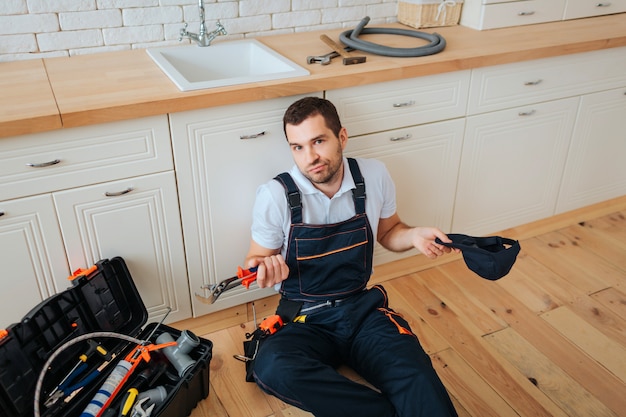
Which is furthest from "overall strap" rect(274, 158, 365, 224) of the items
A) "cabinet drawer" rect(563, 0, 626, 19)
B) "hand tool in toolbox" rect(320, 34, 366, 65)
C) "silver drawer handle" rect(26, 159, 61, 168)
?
"cabinet drawer" rect(563, 0, 626, 19)

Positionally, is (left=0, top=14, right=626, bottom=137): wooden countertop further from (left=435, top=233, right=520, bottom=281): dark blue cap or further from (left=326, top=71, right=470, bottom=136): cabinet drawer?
(left=435, top=233, right=520, bottom=281): dark blue cap

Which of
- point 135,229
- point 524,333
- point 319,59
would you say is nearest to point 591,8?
point 319,59

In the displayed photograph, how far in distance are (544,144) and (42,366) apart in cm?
202

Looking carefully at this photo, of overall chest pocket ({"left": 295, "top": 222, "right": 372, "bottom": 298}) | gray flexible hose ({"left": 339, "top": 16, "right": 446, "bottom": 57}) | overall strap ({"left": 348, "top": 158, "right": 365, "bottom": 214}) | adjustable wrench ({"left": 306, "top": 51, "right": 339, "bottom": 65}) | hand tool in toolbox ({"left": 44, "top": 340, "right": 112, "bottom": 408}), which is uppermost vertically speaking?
gray flexible hose ({"left": 339, "top": 16, "right": 446, "bottom": 57})

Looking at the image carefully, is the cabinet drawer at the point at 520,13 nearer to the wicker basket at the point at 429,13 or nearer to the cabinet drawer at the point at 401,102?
the wicker basket at the point at 429,13

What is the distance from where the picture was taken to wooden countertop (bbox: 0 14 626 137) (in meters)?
1.55

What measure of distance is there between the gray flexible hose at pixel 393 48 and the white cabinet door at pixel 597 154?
736mm

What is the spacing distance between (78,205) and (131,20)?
0.79m

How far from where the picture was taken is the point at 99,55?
6.75 ft

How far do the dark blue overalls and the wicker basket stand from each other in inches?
36.0

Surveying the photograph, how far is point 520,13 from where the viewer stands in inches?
94.3

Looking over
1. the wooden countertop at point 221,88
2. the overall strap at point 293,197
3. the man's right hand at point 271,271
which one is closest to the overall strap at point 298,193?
the overall strap at point 293,197

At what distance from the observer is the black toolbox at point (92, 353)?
149 centimetres

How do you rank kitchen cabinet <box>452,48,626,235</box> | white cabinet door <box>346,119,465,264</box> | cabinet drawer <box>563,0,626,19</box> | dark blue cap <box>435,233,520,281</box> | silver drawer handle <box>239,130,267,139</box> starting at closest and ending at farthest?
dark blue cap <box>435,233,520,281</box> < silver drawer handle <box>239,130,267,139</box> < white cabinet door <box>346,119,465,264</box> < kitchen cabinet <box>452,48,626,235</box> < cabinet drawer <box>563,0,626,19</box>
